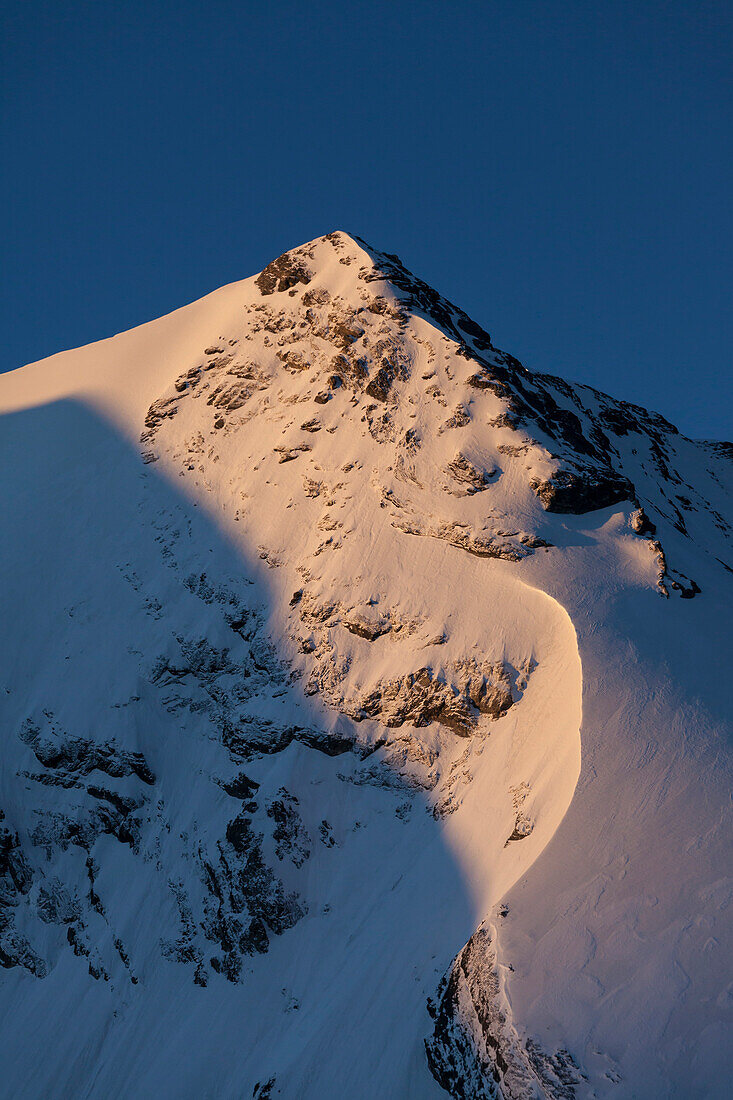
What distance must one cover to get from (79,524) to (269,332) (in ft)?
58.2

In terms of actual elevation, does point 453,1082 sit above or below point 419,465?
below

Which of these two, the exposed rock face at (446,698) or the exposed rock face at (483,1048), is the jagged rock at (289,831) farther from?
the exposed rock face at (483,1048)

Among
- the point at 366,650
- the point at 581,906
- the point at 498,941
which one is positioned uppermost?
the point at 366,650

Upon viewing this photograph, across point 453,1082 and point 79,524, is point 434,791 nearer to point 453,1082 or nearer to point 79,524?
point 453,1082

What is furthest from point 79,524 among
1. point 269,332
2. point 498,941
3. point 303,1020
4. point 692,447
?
point 692,447

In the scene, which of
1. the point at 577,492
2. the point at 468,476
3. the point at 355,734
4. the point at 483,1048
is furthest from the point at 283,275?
the point at 483,1048

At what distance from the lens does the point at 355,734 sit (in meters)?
50.2

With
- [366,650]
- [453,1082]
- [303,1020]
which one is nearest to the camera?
[453,1082]

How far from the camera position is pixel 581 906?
1411 inches

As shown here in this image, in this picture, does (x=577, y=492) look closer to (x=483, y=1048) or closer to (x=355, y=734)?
Result: (x=355, y=734)

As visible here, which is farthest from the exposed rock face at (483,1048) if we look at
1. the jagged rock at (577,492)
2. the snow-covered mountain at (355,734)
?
the jagged rock at (577,492)

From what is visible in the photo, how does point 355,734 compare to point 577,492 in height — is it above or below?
below

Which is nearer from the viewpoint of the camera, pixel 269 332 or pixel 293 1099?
pixel 293 1099

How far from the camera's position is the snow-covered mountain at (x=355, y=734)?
1416 inches
